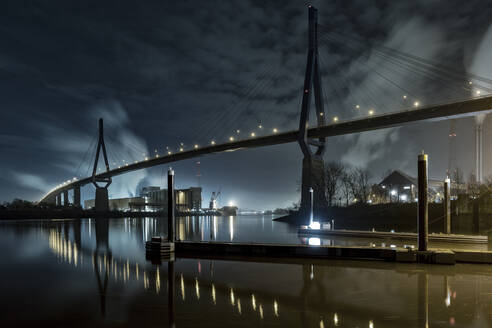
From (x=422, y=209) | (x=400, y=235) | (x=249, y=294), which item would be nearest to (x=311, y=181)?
(x=400, y=235)

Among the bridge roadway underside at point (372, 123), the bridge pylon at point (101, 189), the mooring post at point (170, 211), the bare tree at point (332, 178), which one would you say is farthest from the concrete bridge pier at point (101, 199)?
the mooring post at point (170, 211)

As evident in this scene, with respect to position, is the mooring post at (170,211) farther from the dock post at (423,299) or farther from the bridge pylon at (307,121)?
the bridge pylon at (307,121)

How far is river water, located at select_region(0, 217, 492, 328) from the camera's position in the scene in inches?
315

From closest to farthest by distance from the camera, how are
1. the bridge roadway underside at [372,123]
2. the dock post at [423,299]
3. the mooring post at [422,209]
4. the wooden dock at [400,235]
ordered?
the dock post at [423,299], the mooring post at [422,209], the wooden dock at [400,235], the bridge roadway underside at [372,123]

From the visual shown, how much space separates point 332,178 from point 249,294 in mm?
Answer: 65652

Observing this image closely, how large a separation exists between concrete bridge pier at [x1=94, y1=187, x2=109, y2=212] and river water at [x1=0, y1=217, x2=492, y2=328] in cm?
8860

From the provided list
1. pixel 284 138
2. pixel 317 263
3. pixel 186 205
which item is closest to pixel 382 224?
pixel 284 138

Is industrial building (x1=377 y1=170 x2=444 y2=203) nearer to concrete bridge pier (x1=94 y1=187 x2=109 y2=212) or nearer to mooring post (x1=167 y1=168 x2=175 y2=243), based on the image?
concrete bridge pier (x1=94 y1=187 x2=109 y2=212)

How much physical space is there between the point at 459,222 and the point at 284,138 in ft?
86.3

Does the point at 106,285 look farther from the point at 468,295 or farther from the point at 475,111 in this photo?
the point at 475,111

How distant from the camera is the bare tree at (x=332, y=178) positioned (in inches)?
2776

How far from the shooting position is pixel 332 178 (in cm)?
7344

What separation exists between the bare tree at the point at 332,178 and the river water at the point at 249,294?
56185 mm

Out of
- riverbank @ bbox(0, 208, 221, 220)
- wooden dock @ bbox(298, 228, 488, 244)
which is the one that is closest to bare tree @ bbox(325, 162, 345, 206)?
wooden dock @ bbox(298, 228, 488, 244)
